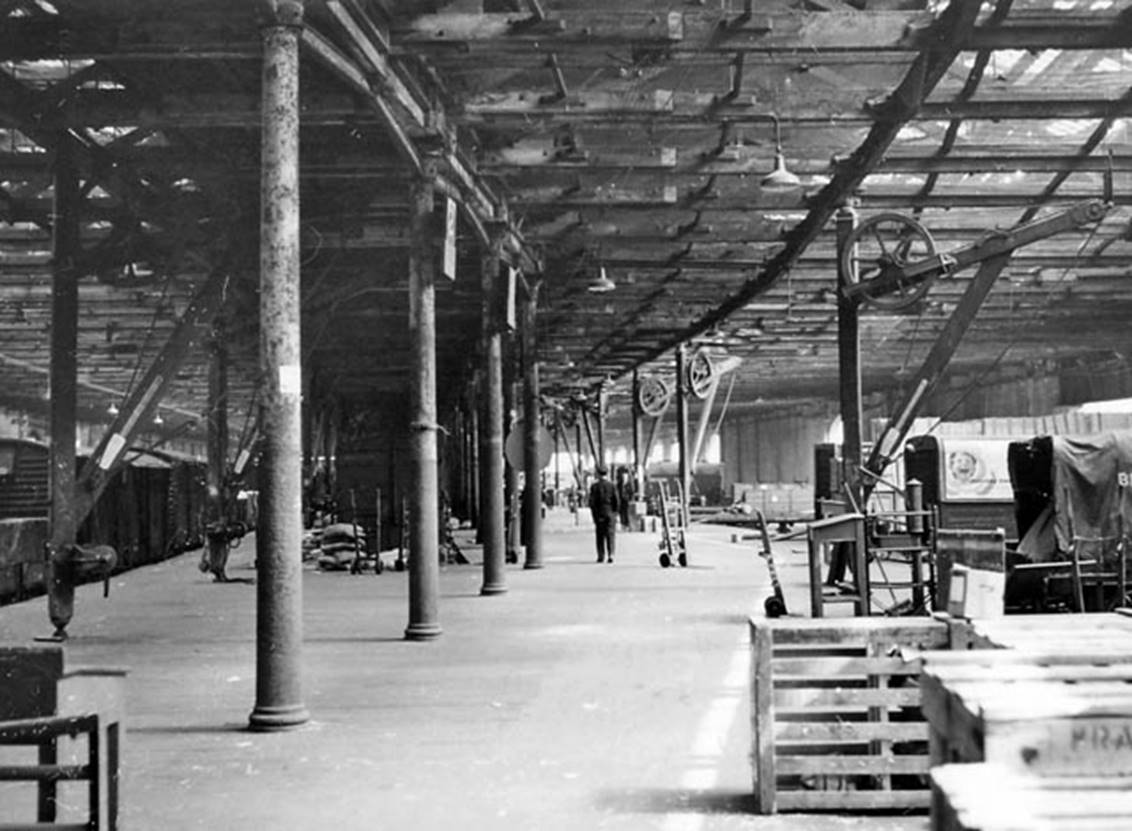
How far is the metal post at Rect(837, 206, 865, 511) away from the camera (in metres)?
14.9

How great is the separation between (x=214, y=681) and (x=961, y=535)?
6383mm

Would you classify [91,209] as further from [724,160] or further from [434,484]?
[724,160]

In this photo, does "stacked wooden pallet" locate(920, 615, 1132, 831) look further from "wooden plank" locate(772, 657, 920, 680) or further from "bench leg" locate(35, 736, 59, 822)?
"bench leg" locate(35, 736, 59, 822)

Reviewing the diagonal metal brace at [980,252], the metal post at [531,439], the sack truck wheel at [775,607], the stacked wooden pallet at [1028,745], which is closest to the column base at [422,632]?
the sack truck wheel at [775,607]

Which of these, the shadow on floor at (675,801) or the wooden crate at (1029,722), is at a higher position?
the wooden crate at (1029,722)

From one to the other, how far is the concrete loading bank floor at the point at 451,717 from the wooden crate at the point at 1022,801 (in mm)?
3055

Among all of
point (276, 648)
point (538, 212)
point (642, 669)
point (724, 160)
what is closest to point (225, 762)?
point (276, 648)

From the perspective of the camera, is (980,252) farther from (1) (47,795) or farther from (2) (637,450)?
(2) (637,450)

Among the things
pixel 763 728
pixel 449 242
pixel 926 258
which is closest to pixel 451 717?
pixel 763 728

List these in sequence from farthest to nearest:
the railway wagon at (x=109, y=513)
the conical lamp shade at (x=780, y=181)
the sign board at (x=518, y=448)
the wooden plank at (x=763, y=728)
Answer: the sign board at (x=518, y=448), the railway wagon at (x=109, y=513), the conical lamp shade at (x=780, y=181), the wooden plank at (x=763, y=728)

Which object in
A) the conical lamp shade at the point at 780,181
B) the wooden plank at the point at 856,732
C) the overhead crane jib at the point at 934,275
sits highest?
the conical lamp shade at the point at 780,181

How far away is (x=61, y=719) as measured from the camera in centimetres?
404

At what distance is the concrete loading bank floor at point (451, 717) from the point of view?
19.1 ft

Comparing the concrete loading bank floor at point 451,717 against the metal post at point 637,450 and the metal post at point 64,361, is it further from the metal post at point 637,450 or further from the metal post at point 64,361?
the metal post at point 637,450
